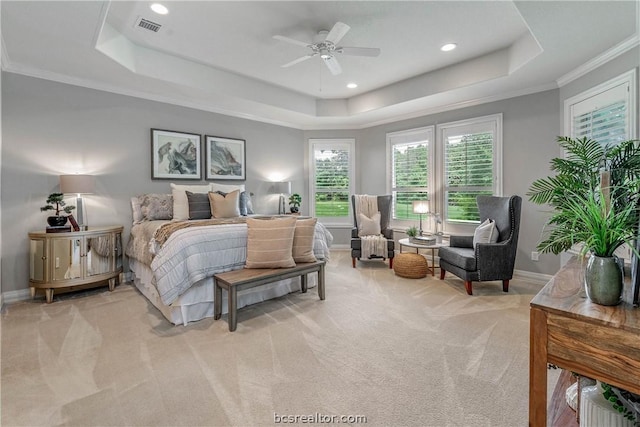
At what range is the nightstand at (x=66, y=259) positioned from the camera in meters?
3.32

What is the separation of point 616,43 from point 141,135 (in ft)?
18.7

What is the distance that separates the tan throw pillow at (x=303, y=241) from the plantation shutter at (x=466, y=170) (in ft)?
9.41

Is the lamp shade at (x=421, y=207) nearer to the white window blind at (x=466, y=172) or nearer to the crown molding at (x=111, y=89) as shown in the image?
the white window blind at (x=466, y=172)

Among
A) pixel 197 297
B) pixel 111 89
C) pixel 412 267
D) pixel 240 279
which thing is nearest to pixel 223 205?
pixel 197 297

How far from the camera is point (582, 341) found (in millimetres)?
1027

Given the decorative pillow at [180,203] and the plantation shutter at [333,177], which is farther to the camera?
the plantation shutter at [333,177]

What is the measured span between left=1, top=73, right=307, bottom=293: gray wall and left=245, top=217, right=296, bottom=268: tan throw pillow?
2353 millimetres

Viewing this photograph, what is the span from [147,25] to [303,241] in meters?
2.80

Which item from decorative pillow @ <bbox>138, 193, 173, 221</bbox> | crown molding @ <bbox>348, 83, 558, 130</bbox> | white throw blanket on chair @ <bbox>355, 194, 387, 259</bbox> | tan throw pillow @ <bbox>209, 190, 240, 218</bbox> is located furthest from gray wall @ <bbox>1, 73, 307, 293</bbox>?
crown molding @ <bbox>348, 83, 558, 130</bbox>

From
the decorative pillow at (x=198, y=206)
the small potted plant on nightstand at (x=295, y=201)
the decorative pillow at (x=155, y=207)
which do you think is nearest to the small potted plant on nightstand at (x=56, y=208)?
the decorative pillow at (x=155, y=207)

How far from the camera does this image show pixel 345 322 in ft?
9.35

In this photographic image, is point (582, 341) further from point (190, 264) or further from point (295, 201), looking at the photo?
point (295, 201)

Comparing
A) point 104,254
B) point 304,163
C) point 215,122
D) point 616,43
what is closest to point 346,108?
point 304,163

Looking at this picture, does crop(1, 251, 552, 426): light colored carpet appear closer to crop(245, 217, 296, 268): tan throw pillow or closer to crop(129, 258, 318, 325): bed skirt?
crop(129, 258, 318, 325): bed skirt
